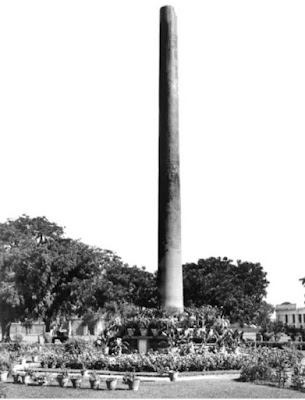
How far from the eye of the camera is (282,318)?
130 m

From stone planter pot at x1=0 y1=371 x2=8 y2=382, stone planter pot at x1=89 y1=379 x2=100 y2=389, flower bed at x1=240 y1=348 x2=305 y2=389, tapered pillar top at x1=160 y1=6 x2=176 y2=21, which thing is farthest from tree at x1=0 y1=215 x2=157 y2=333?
stone planter pot at x1=89 y1=379 x2=100 y2=389

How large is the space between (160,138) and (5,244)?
93.6ft

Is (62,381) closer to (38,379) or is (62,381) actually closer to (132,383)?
(38,379)

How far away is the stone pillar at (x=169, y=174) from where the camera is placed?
2641 centimetres

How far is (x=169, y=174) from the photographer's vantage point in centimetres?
2689

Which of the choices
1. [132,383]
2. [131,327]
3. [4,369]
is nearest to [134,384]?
[132,383]

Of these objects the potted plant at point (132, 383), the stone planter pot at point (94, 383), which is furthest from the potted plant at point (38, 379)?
the potted plant at point (132, 383)

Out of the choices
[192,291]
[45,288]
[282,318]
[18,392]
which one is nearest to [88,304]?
[45,288]

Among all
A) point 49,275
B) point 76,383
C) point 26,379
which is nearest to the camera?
point 76,383

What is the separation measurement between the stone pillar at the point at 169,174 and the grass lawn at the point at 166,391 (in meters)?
6.76

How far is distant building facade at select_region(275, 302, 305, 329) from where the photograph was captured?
12443cm

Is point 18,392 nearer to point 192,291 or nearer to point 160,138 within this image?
point 160,138

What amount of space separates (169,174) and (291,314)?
105786mm

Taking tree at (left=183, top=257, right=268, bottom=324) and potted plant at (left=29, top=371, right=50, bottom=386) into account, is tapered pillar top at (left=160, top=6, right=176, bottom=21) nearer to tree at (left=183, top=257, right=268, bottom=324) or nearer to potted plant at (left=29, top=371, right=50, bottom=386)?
potted plant at (left=29, top=371, right=50, bottom=386)
